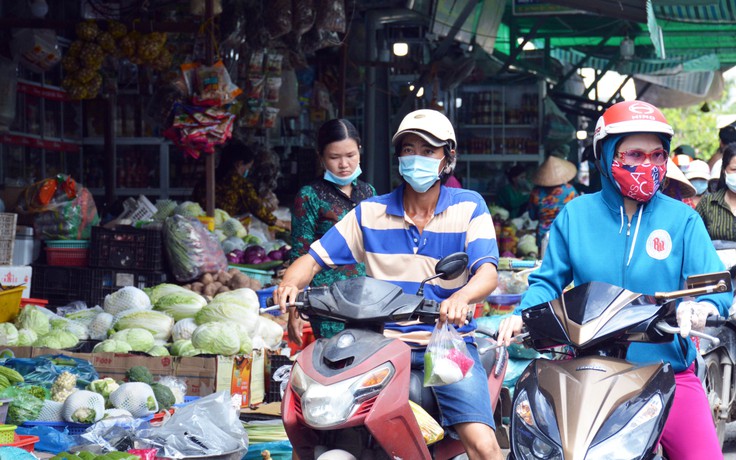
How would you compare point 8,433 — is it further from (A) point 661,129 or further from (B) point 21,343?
(A) point 661,129

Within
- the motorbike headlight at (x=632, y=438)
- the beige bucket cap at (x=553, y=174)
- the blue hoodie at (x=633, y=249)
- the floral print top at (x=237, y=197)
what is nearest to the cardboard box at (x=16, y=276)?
the floral print top at (x=237, y=197)

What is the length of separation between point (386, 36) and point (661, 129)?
516 inches

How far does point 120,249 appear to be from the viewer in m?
9.52

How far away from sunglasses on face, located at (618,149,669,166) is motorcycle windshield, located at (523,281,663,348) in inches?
21.8

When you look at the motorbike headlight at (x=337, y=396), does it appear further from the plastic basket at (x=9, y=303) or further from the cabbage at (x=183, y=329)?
the plastic basket at (x=9, y=303)

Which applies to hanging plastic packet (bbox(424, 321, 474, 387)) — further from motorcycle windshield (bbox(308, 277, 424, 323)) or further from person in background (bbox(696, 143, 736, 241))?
person in background (bbox(696, 143, 736, 241))

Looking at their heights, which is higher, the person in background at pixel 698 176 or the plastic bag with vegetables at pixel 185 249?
the person in background at pixel 698 176

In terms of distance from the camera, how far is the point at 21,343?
7.58m

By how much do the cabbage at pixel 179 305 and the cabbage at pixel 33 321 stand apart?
920 mm

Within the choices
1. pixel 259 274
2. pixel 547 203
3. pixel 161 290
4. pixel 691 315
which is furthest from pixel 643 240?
pixel 547 203

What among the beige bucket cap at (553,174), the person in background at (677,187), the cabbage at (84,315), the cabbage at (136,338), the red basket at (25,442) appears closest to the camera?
the red basket at (25,442)

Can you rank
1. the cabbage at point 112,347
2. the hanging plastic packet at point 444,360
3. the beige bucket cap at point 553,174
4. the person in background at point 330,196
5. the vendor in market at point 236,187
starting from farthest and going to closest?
the beige bucket cap at point 553,174
the vendor in market at point 236,187
the cabbage at point 112,347
the person in background at point 330,196
the hanging plastic packet at point 444,360

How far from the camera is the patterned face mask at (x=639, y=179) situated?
3.82m

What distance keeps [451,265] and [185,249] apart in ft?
19.6
